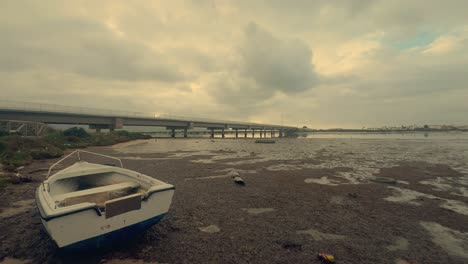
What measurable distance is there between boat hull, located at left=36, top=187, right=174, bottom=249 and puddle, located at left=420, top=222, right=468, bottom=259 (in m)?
7.65

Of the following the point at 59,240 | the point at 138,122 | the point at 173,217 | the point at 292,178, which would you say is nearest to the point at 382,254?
the point at 173,217

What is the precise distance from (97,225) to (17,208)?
255 inches

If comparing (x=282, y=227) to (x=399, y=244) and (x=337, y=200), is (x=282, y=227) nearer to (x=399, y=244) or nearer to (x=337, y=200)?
(x=399, y=244)

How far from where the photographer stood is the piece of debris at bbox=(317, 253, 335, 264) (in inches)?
196

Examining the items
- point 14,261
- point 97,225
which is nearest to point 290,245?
point 97,225

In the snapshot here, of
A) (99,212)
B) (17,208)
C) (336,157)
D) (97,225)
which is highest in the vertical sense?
(99,212)

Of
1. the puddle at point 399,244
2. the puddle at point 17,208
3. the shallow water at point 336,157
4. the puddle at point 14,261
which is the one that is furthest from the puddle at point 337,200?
the puddle at point 17,208

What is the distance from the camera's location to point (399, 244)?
5957 mm

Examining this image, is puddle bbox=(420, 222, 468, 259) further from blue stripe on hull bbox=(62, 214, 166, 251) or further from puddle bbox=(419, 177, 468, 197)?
blue stripe on hull bbox=(62, 214, 166, 251)

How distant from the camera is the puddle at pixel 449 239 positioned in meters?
5.65

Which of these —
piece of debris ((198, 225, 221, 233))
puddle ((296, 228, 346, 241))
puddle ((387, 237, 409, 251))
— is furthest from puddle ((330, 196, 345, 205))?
piece of debris ((198, 225, 221, 233))

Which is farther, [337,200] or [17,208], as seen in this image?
[337,200]

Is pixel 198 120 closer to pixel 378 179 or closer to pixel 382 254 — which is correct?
pixel 378 179

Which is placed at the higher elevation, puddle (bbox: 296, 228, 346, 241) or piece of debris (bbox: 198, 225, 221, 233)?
puddle (bbox: 296, 228, 346, 241)
